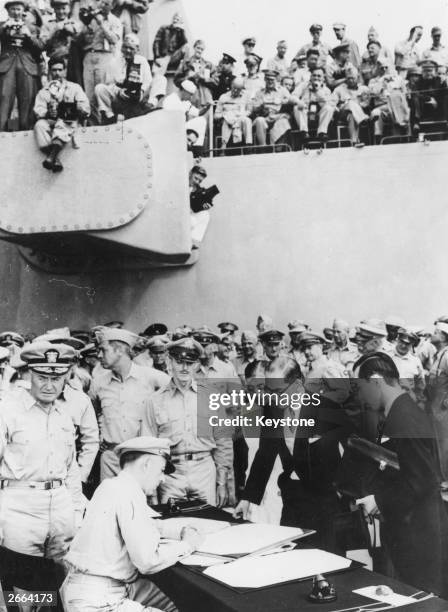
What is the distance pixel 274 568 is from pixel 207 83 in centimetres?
519

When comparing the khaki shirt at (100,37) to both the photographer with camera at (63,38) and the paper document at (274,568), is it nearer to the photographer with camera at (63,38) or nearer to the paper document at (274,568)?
the photographer with camera at (63,38)

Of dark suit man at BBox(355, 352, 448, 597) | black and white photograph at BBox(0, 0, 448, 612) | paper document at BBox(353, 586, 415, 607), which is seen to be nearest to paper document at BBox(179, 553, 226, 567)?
black and white photograph at BBox(0, 0, 448, 612)

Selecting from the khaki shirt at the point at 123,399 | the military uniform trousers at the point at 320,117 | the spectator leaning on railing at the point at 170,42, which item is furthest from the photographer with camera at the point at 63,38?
the khaki shirt at the point at 123,399

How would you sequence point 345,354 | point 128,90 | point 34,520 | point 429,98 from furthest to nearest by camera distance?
point 429,98
point 128,90
point 345,354
point 34,520

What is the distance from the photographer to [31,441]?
244 cm

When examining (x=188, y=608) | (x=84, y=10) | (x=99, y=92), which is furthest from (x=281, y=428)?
(x=84, y=10)

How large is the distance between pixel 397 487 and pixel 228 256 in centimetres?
342

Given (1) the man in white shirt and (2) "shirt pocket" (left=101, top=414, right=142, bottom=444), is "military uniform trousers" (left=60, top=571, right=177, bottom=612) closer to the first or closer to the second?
(2) "shirt pocket" (left=101, top=414, right=142, bottom=444)

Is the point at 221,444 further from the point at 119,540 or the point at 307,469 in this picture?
the point at 119,540

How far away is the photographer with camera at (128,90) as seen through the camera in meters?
4.96

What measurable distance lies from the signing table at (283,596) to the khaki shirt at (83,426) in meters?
1.19

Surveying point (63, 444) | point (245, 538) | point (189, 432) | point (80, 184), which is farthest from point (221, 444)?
point (80, 184)

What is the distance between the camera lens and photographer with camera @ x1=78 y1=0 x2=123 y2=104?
5.42m

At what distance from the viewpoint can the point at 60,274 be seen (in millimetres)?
5633
